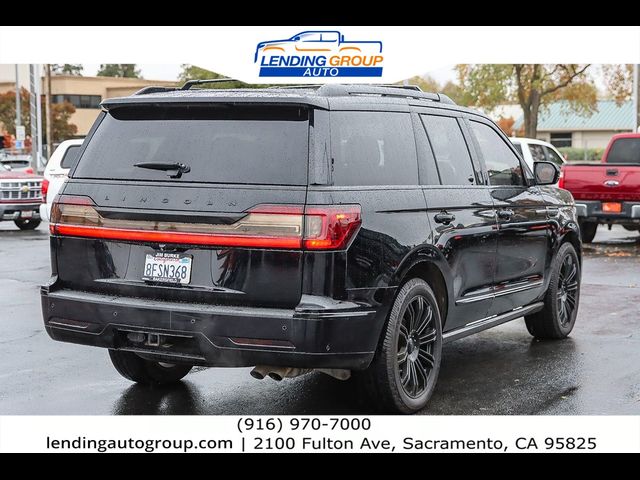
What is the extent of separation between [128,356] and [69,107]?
69510 millimetres

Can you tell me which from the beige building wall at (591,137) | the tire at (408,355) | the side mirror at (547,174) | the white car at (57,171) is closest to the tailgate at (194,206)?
the tire at (408,355)

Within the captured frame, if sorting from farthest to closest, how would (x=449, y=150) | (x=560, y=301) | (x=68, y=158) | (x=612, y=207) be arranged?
1. (x=612, y=207)
2. (x=68, y=158)
3. (x=560, y=301)
4. (x=449, y=150)

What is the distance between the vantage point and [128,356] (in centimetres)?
661

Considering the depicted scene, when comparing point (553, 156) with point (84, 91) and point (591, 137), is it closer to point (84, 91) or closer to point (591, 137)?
point (591, 137)

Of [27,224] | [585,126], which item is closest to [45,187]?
[27,224]

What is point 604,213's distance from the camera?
1695 centimetres

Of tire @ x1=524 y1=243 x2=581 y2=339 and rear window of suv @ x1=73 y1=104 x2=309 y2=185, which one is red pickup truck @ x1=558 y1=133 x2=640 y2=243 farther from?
rear window of suv @ x1=73 y1=104 x2=309 y2=185

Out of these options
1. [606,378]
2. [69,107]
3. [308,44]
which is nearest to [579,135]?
[69,107]

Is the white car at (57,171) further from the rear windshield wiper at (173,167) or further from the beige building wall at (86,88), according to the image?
the beige building wall at (86,88)

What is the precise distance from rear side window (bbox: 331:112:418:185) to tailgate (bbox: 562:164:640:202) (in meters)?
11.3

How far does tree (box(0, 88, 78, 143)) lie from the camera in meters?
72.3

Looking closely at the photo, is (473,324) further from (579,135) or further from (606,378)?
(579,135)

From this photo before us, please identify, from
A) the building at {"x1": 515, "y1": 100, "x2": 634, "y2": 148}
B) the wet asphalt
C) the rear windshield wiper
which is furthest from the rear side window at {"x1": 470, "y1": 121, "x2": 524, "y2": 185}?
the building at {"x1": 515, "y1": 100, "x2": 634, "y2": 148}

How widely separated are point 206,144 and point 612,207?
496 inches
